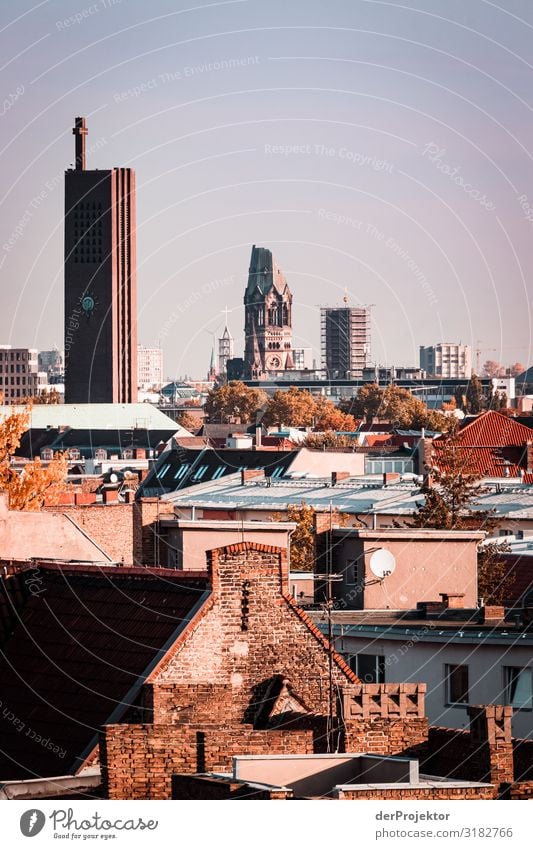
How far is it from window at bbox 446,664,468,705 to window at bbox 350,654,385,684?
0.81 meters

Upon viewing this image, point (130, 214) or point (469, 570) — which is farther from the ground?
point (130, 214)

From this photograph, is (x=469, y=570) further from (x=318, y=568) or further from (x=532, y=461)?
(x=532, y=461)

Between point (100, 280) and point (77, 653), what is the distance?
163 metres

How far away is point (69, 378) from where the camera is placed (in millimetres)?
188000

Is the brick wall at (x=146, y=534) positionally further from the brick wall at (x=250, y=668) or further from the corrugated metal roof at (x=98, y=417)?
the corrugated metal roof at (x=98, y=417)

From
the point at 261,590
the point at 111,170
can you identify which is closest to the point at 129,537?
the point at 261,590

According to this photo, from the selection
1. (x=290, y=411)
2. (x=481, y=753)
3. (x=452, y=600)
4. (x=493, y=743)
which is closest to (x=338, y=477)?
(x=452, y=600)

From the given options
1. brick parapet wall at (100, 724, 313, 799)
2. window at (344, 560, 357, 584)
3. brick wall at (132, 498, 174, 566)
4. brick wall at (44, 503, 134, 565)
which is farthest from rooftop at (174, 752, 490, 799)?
brick wall at (44, 503, 134, 565)

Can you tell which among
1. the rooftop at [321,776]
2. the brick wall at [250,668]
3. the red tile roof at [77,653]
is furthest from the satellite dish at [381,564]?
the rooftop at [321,776]

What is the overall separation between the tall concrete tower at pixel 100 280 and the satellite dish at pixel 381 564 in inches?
5699

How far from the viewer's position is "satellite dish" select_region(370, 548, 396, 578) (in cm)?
3373

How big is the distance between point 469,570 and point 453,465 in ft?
70.0

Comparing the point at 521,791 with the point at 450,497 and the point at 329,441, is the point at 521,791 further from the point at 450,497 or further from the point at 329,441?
the point at 329,441

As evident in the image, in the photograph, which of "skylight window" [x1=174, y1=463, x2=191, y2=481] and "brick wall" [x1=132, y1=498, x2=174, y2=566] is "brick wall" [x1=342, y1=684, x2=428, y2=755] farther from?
"skylight window" [x1=174, y1=463, x2=191, y2=481]
